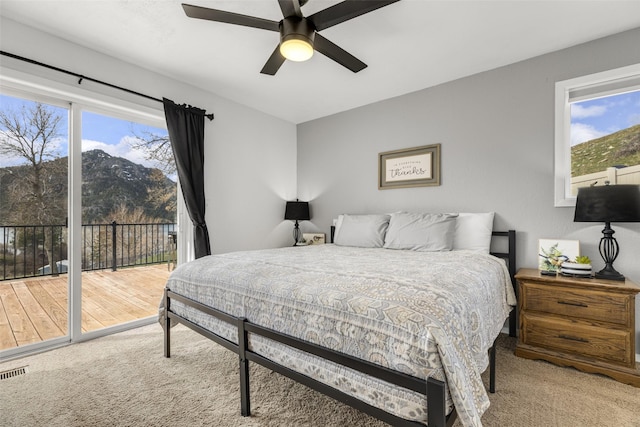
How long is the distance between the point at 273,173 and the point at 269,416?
10.8ft

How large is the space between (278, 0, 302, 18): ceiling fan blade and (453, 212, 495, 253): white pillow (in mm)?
2354

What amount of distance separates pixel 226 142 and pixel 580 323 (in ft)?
12.9

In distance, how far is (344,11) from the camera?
1.74m

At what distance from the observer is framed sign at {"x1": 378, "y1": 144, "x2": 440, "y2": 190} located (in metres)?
3.40

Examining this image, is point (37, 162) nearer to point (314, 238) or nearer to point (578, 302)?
point (314, 238)

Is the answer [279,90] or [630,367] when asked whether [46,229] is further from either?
[630,367]

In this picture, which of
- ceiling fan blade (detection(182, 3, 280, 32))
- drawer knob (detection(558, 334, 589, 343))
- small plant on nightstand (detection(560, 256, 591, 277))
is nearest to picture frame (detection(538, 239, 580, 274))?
small plant on nightstand (detection(560, 256, 591, 277))

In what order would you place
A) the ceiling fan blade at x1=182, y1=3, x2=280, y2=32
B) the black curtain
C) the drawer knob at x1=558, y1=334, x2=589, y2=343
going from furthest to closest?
the black curtain
the drawer knob at x1=558, y1=334, x2=589, y2=343
the ceiling fan blade at x1=182, y1=3, x2=280, y2=32

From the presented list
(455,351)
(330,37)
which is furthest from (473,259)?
(330,37)

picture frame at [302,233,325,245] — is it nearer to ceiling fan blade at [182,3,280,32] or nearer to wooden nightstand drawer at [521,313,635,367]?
wooden nightstand drawer at [521,313,635,367]

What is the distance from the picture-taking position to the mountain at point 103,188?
2434 millimetres

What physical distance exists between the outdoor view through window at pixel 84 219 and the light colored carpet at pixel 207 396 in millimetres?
546

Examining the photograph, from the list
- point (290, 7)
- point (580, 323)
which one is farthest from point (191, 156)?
point (580, 323)

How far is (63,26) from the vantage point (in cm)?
236
